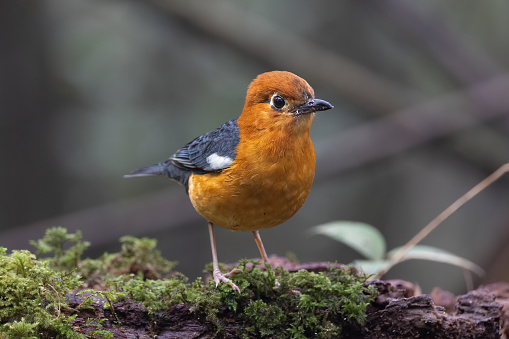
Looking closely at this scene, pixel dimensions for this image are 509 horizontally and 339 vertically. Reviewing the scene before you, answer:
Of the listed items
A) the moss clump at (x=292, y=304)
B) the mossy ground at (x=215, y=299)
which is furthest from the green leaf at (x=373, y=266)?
the moss clump at (x=292, y=304)

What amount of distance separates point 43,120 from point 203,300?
27.7ft

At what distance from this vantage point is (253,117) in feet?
14.6

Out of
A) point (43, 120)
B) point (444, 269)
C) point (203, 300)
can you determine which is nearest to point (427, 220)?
point (444, 269)

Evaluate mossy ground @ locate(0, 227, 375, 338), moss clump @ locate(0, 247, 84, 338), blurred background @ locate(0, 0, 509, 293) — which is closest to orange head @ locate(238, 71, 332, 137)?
mossy ground @ locate(0, 227, 375, 338)

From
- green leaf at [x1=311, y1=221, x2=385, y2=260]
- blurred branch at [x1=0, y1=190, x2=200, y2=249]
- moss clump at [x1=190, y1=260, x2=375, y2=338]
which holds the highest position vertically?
blurred branch at [x1=0, y1=190, x2=200, y2=249]

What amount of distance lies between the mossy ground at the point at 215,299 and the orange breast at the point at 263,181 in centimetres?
43

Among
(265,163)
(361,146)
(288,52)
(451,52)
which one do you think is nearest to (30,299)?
(265,163)

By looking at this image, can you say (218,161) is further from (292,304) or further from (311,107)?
(292,304)

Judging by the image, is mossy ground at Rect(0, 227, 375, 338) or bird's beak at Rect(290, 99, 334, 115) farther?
bird's beak at Rect(290, 99, 334, 115)

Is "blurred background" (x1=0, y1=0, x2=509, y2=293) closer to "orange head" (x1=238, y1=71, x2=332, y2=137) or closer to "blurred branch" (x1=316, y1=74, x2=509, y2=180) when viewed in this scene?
"blurred branch" (x1=316, y1=74, x2=509, y2=180)

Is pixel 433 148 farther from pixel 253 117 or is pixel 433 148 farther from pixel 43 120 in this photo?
pixel 43 120

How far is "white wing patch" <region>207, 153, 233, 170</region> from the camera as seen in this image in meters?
4.35

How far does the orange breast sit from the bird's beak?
0.12 metres

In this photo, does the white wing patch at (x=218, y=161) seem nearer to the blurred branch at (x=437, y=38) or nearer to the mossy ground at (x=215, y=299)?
the mossy ground at (x=215, y=299)
